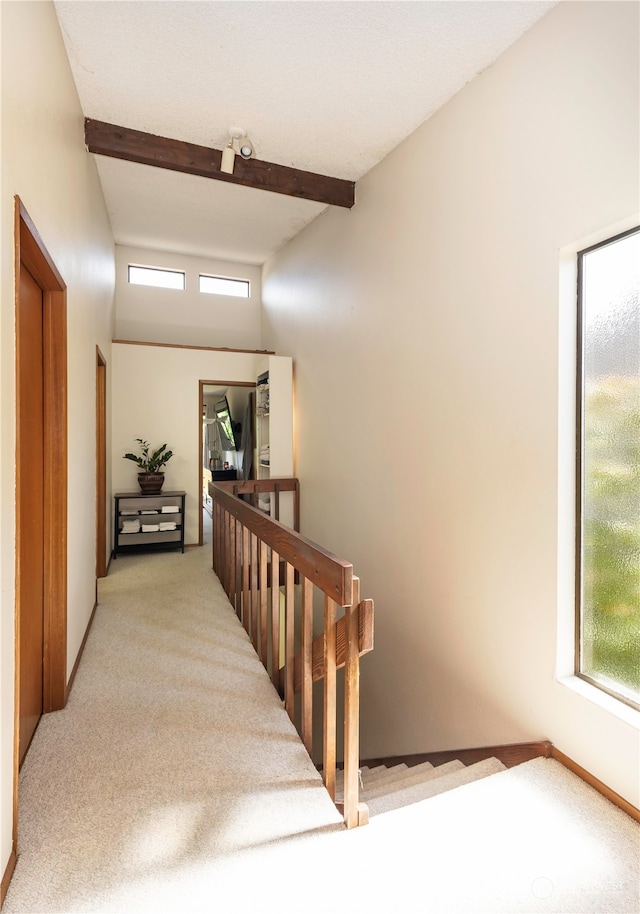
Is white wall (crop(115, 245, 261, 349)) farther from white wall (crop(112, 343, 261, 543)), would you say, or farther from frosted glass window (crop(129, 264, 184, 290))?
white wall (crop(112, 343, 261, 543))

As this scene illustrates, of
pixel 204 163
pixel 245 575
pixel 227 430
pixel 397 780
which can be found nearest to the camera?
pixel 397 780

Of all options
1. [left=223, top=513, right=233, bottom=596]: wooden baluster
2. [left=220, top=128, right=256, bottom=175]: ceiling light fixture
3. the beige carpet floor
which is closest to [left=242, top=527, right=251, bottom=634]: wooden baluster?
[left=223, top=513, right=233, bottom=596]: wooden baluster

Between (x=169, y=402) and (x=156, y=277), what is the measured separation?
5.21 feet

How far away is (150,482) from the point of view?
207 inches

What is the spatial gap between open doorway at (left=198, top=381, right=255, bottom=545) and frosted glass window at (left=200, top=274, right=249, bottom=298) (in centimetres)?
121

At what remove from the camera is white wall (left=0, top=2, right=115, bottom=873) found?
4.54 ft

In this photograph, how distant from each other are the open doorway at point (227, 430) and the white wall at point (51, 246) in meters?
2.24

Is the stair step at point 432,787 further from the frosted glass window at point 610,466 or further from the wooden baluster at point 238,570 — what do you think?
the wooden baluster at point 238,570

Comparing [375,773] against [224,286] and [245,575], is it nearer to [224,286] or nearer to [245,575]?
[245,575]

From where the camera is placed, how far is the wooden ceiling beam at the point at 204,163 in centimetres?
310

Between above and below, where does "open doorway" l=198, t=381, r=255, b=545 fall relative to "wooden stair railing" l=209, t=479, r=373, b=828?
above

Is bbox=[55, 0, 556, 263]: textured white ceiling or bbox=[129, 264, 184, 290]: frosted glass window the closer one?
bbox=[55, 0, 556, 263]: textured white ceiling

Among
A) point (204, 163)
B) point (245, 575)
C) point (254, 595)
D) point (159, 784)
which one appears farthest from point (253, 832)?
point (204, 163)

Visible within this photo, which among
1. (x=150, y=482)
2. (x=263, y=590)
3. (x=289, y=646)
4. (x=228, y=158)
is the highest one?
(x=228, y=158)
